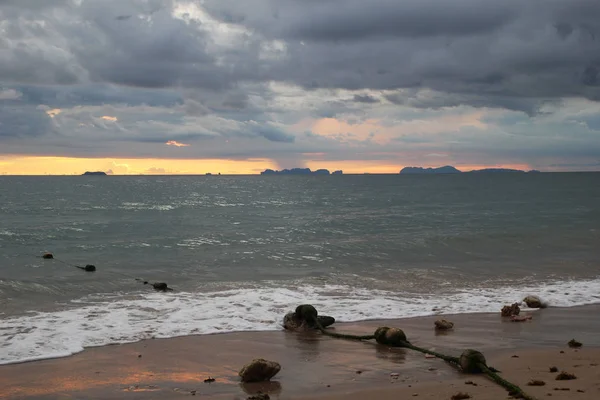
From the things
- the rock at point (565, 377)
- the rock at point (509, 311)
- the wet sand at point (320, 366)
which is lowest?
the wet sand at point (320, 366)

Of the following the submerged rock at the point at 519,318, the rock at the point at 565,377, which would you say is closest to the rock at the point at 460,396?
the rock at the point at 565,377

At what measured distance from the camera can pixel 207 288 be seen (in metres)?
17.9

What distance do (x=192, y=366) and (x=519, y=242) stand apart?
24.0 meters

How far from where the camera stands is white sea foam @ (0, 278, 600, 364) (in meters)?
11.7

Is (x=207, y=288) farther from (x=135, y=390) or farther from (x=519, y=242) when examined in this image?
(x=519, y=242)

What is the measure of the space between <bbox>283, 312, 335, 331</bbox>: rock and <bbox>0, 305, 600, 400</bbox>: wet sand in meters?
0.30

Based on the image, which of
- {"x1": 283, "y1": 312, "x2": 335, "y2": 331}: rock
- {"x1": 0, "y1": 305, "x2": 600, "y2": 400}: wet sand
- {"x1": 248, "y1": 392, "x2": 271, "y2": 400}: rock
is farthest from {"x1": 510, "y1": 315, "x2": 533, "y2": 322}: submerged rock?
{"x1": 248, "y1": 392, "x2": 271, "y2": 400}: rock

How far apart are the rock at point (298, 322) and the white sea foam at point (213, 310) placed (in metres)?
0.31

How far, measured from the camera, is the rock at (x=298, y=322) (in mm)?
12488

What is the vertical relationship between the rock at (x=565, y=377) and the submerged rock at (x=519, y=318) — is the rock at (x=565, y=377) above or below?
above

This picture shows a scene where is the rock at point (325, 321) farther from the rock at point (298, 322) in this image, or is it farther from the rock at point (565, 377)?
the rock at point (565, 377)

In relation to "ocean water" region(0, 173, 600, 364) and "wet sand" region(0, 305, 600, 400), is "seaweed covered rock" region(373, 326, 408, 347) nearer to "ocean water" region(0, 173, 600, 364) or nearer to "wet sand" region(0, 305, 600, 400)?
"wet sand" region(0, 305, 600, 400)

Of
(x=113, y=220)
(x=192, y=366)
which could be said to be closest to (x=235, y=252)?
(x=192, y=366)

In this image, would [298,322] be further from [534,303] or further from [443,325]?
[534,303]
